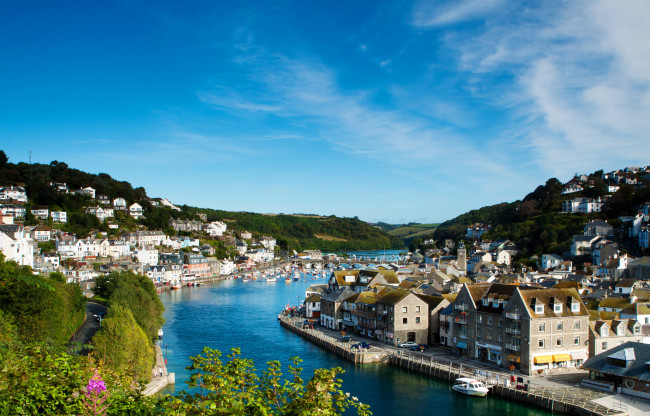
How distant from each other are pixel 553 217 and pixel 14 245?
282 ft

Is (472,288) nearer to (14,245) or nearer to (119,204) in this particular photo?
(14,245)

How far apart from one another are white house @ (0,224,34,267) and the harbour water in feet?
48.1

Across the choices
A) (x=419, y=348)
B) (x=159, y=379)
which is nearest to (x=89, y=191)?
(x=159, y=379)

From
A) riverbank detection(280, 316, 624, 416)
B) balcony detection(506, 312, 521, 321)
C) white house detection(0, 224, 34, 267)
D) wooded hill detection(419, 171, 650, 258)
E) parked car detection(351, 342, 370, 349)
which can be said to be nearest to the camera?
riverbank detection(280, 316, 624, 416)

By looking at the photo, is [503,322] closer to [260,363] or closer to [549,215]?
[260,363]

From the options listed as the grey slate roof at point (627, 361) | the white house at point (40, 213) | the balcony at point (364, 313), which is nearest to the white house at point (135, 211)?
the white house at point (40, 213)

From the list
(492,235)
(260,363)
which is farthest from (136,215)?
(260,363)

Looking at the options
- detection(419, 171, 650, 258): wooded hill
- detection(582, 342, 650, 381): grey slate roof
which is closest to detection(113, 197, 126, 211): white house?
detection(419, 171, 650, 258): wooded hill

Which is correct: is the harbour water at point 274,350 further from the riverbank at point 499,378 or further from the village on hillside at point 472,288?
the village on hillside at point 472,288

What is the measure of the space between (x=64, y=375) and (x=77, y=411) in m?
1.09

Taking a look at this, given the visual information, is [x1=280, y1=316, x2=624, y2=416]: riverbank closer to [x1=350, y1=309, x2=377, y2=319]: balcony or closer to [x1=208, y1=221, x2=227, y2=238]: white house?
[x1=350, y1=309, x2=377, y2=319]: balcony

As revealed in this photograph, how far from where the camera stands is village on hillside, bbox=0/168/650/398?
27312 mm

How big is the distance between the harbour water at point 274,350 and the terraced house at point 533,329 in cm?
369

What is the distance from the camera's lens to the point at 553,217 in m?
95.4
